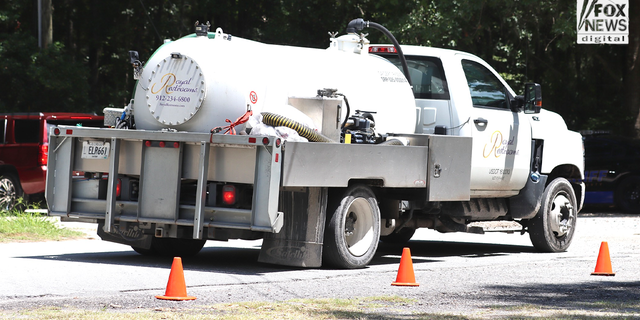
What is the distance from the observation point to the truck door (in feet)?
37.9

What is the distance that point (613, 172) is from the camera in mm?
21094

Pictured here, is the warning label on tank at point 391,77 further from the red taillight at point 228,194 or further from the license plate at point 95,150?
the license plate at point 95,150

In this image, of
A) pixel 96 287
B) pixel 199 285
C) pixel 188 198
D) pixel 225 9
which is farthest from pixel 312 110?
pixel 225 9

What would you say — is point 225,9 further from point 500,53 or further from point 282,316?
point 282,316

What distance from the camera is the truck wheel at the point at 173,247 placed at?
10.7 m

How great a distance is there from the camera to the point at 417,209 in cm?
1109

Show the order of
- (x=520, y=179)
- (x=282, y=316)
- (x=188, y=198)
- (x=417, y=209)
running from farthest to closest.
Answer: (x=520, y=179) → (x=417, y=209) → (x=188, y=198) → (x=282, y=316)

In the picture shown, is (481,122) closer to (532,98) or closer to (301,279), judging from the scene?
(532,98)

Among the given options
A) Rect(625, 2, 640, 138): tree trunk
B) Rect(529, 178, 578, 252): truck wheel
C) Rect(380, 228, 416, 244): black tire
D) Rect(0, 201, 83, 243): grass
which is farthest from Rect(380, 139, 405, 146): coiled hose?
Rect(625, 2, 640, 138): tree trunk

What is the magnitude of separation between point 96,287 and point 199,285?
922 mm

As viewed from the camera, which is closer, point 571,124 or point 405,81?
point 405,81

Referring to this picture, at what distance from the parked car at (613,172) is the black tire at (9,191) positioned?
41.5 ft

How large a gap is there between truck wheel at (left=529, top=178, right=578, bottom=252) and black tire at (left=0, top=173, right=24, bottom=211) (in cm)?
967
